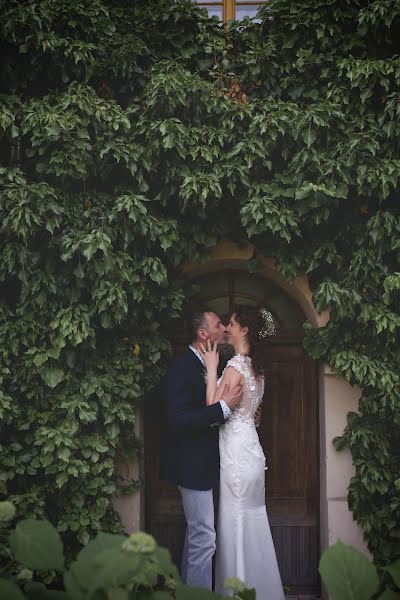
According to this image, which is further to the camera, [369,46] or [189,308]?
[189,308]

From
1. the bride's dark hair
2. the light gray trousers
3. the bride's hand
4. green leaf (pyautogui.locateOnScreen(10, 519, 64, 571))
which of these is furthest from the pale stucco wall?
green leaf (pyautogui.locateOnScreen(10, 519, 64, 571))

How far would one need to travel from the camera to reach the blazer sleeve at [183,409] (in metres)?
5.29

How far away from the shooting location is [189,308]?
20.0 feet

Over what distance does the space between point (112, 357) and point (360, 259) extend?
200 centimetres

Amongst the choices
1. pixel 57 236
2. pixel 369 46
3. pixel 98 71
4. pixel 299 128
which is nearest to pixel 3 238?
pixel 57 236

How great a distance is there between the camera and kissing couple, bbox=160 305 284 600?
5367 millimetres

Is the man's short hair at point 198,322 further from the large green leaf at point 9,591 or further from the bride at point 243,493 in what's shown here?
the large green leaf at point 9,591

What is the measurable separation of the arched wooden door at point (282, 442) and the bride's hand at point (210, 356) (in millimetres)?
667

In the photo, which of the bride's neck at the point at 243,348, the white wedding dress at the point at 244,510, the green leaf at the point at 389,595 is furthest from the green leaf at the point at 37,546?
the bride's neck at the point at 243,348

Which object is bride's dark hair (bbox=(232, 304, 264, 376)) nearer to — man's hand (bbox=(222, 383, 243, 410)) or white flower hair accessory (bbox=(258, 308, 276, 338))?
white flower hair accessory (bbox=(258, 308, 276, 338))

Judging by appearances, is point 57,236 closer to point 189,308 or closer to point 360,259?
point 189,308

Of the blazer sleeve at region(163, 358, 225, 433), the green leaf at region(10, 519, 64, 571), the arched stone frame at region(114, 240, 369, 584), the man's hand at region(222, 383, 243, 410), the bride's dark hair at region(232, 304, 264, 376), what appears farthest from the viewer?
the arched stone frame at region(114, 240, 369, 584)

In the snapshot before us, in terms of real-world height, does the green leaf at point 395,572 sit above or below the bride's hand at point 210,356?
below

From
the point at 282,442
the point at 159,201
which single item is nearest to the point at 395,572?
the point at 159,201
